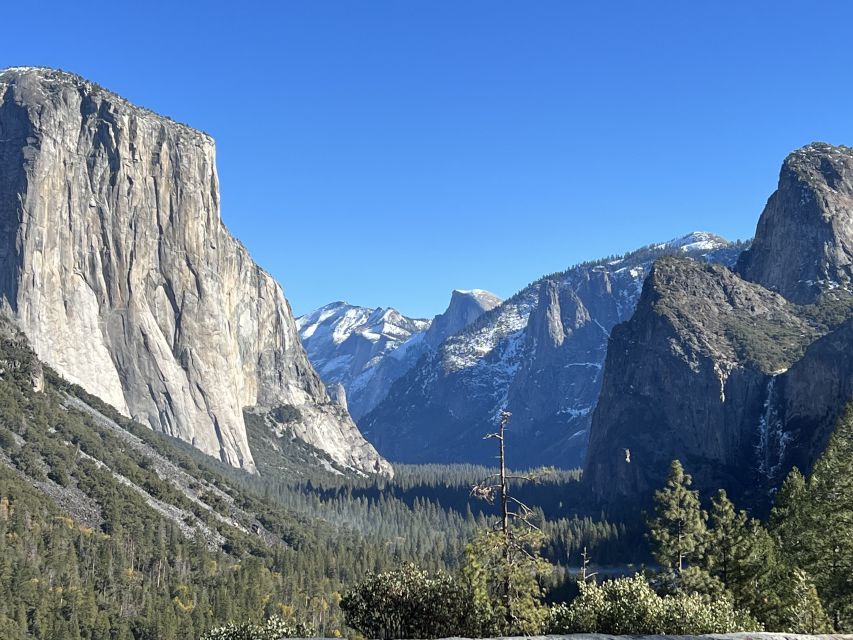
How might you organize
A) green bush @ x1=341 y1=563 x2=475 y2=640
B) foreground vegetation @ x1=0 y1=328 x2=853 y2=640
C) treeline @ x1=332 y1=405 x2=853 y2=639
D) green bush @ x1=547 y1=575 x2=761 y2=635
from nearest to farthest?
treeline @ x1=332 y1=405 x2=853 y2=639 < foreground vegetation @ x1=0 y1=328 x2=853 y2=640 < green bush @ x1=547 y1=575 x2=761 y2=635 < green bush @ x1=341 y1=563 x2=475 y2=640

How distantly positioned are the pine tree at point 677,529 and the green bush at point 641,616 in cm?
1460

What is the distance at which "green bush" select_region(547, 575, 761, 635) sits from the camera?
4897 cm

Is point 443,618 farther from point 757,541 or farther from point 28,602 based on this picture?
point 28,602

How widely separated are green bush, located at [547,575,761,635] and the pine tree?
14601 millimetres

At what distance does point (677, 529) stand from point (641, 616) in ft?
78.3

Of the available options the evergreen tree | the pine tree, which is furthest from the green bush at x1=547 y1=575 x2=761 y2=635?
the pine tree

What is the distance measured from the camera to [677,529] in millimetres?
71875

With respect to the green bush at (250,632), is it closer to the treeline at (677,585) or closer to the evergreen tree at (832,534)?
the treeline at (677,585)

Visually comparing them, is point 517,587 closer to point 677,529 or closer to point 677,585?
point 677,585

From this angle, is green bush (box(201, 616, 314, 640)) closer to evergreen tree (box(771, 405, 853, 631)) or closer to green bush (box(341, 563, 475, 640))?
green bush (box(341, 563, 475, 640))

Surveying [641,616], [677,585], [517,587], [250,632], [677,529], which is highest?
[677,529]

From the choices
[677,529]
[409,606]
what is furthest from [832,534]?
[409,606]

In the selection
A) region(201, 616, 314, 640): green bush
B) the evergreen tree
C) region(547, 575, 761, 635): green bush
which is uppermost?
the evergreen tree

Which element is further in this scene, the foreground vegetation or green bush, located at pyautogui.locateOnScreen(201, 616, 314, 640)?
green bush, located at pyautogui.locateOnScreen(201, 616, 314, 640)
